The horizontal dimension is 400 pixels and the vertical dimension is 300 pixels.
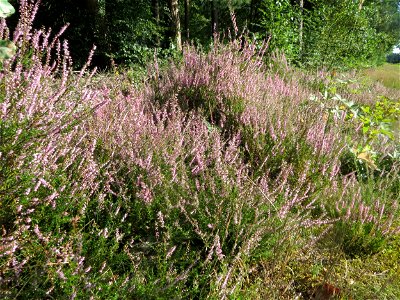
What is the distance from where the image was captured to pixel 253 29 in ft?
42.6

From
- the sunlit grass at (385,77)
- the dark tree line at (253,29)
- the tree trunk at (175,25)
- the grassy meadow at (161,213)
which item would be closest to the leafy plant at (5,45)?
the grassy meadow at (161,213)

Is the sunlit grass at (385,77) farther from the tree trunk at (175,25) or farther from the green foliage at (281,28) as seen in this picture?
the tree trunk at (175,25)

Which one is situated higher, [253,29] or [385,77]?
[253,29]

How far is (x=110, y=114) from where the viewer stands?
282cm

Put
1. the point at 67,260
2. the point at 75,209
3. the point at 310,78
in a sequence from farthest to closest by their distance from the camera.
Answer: the point at 310,78
the point at 75,209
the point at 67,260

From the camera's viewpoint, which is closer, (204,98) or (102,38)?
(204,98)

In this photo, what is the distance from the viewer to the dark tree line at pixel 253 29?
787 cm

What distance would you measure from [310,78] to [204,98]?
104 inches

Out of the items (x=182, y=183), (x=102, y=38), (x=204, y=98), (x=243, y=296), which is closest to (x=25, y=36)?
(x=182, y=183)

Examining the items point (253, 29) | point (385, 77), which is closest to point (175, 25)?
point (253, 29)

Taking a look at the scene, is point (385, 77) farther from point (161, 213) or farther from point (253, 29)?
point (161, 213)

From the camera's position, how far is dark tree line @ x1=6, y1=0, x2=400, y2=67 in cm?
787

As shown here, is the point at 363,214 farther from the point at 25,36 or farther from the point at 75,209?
the point at 25,36

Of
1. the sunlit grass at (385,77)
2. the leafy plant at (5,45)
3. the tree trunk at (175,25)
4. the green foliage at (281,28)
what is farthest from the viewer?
the sunlit grass at (385,77)
